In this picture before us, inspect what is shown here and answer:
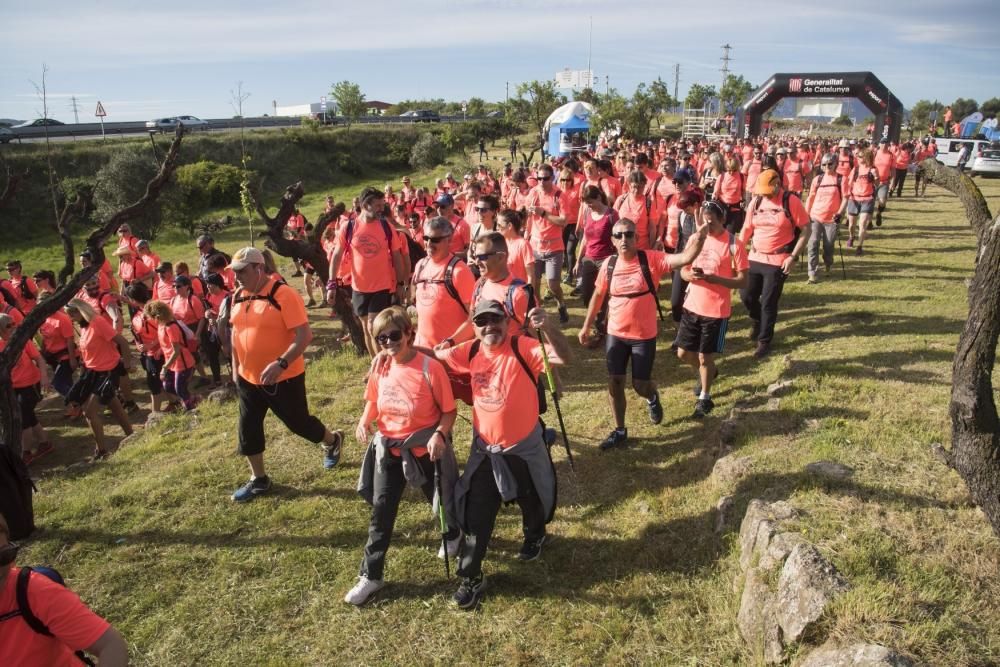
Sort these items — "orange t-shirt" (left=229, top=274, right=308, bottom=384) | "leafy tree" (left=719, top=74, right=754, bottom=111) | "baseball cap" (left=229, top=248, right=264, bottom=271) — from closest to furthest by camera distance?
"baseball cap" (left=229, top=248, right=264, bottom=271) < "orange t-shirt" (left=229, top=274, right=308, bottom=384) < "leafy tree" (left=719, top=74, right=754, bottom=111)

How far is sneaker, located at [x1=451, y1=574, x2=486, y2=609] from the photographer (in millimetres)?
3898

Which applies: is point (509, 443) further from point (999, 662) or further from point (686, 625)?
point (999, 662)

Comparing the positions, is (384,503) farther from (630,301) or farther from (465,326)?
(630,301)

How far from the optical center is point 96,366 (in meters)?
7.42

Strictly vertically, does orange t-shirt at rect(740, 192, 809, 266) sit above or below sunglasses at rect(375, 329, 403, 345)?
above

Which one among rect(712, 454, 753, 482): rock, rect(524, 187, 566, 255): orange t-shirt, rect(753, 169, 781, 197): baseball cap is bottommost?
rect(712, 454, 753, 482): rock

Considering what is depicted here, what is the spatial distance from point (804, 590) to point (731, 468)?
1.61m

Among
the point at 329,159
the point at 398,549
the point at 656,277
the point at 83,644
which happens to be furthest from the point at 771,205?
the point at 329,159

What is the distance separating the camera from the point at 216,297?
920 cm

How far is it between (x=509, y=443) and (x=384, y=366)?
949mm

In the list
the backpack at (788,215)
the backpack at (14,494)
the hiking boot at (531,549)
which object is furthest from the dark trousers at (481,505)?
the backpack at (788,215)

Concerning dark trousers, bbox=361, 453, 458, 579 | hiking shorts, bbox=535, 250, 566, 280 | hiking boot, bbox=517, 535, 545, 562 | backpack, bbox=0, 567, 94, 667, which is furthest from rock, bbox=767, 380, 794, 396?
backpack, bbox=0, 567, 94, 667

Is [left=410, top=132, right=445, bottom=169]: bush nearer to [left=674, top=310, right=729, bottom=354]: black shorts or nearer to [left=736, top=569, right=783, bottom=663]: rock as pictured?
[left=674, top=310, right=729, bottom=354]: black shorts

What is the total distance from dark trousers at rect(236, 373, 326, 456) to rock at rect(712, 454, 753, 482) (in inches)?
137
